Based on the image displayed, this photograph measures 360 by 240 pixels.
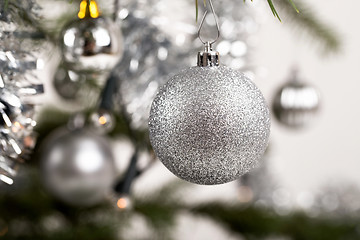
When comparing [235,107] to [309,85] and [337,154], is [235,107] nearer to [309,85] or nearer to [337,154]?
[309,85]

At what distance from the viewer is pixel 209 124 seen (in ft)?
0.96

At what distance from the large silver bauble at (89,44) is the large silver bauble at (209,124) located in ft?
0.53

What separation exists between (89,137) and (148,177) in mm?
1158

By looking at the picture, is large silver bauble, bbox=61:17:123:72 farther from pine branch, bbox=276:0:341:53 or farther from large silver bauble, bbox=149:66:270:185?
pine branch, bbox=276:0:341:53

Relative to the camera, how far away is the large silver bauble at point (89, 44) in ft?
1.48

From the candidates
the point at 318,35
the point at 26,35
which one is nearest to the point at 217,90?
the point at 26,35

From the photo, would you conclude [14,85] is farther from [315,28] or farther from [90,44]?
[315,28]

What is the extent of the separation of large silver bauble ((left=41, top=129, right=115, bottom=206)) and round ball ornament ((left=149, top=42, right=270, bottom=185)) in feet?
1.14

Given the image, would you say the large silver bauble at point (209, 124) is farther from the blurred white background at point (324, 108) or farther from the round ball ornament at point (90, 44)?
the blurred white background at point (324, 108)

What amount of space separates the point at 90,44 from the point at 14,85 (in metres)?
0.11

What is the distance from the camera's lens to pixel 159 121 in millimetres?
304

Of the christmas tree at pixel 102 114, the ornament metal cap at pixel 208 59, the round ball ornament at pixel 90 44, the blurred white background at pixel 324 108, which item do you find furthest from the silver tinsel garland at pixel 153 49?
the blurred white background at pixel 324 108

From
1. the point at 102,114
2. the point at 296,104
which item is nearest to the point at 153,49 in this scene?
the point at 102,114

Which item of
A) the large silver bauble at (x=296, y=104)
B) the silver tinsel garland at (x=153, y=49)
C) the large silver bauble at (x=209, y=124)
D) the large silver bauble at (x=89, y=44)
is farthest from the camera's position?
the large silver bauble at (x=296, y=104)
